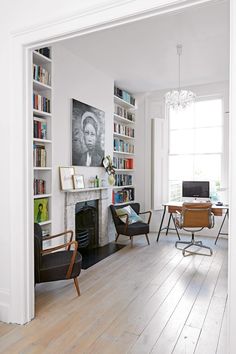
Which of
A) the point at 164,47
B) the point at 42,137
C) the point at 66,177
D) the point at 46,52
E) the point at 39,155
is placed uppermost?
the point at 164,47

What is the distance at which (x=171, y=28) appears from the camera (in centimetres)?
347

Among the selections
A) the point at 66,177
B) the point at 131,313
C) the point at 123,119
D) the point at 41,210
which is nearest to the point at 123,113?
the point at 123,119

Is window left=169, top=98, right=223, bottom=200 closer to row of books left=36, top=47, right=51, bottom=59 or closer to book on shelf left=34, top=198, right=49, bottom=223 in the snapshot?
row of books left=36, top=47, right=51, bottom=59

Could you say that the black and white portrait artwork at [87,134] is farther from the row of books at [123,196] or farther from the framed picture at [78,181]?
the row of books at [123,196]

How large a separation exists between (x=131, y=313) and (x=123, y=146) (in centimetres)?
402

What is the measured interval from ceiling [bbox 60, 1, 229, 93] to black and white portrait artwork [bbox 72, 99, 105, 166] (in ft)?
2.70

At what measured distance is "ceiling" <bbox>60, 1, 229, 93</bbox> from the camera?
331 cm

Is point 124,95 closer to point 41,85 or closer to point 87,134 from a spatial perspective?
point 87,134

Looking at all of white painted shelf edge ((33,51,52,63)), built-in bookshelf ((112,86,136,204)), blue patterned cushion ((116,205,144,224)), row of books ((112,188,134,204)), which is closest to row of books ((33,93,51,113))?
white painted shelf edge ((33,51,52,63))

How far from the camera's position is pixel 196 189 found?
5.52m

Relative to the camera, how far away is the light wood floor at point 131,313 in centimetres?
210

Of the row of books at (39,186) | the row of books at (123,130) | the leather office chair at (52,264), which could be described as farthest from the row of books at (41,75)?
the row of books at (123,130)

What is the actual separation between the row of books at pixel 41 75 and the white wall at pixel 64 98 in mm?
141

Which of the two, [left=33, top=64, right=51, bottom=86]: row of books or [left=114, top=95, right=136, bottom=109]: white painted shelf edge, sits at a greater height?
[left=114, top=95, right=136, bottom=109]: white painted shelf edge
